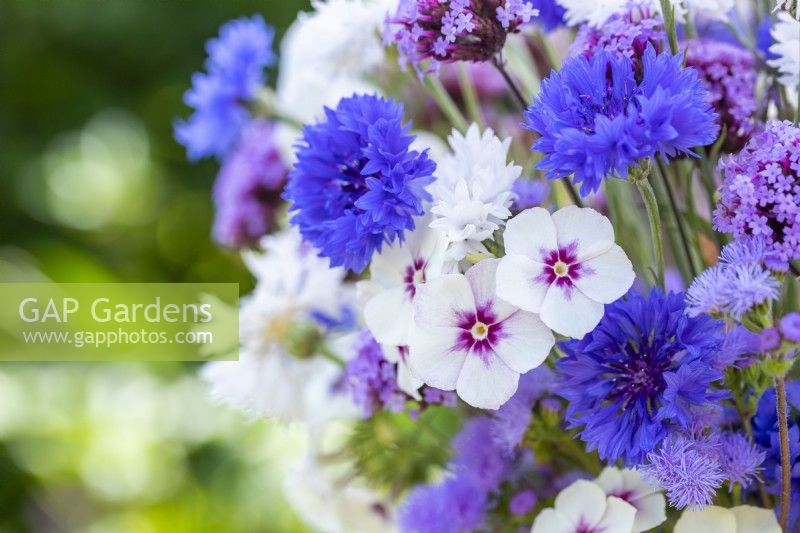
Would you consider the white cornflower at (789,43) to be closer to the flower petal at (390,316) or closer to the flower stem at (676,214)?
the flower stem at (676,214)

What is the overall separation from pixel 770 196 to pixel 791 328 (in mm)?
44

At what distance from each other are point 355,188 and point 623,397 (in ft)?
0.38

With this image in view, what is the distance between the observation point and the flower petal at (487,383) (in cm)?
27

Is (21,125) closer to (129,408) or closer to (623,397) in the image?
(129,408)

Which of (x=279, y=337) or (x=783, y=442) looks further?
(x=279, y=337)

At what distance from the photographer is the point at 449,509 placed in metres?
0.36

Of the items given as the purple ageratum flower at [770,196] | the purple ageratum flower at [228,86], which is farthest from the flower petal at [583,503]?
the purple ageratum flower at [228,86]

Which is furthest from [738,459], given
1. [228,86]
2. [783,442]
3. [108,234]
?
[108,234]

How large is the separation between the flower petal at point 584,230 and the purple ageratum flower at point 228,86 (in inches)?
8.7

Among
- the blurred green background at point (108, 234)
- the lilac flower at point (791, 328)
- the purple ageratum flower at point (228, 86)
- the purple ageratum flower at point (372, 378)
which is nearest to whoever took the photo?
the lilac flower at point (791, 328)

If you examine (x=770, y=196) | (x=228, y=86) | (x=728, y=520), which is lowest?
(x=728, y=520)

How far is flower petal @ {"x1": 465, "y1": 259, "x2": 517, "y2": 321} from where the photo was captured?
0.27 m

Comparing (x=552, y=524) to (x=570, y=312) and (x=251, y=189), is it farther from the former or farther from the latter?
(x=251, y=189)

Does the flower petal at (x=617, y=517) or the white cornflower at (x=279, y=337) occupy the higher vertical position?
the white cornflower at (x=279, y=337)
